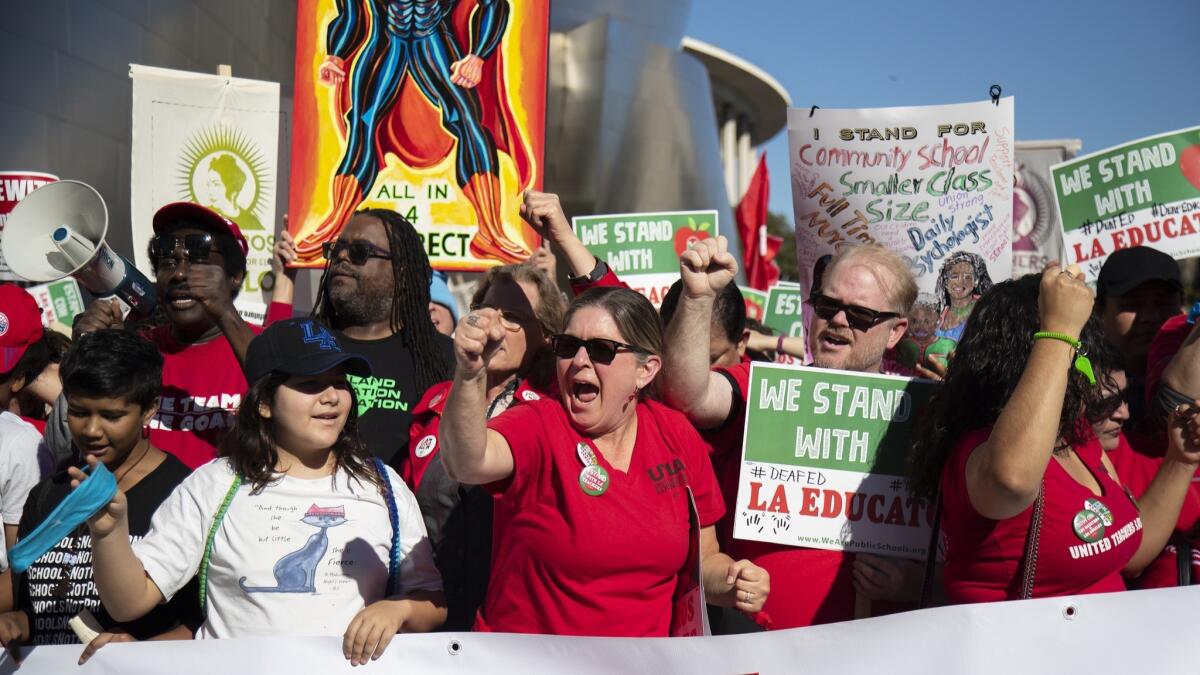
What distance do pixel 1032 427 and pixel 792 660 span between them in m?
0.79

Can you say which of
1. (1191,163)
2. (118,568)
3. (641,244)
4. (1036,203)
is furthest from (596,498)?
(1036,203)

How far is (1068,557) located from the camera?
269 cm

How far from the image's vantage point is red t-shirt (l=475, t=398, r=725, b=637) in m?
2.72

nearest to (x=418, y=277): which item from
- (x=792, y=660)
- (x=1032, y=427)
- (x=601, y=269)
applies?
(x=601, y=269)

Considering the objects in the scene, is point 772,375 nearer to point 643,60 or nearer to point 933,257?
point 933,257

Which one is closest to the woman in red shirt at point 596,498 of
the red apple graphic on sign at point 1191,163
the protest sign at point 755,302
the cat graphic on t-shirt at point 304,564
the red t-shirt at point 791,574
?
the red t-shirt at point 791,574

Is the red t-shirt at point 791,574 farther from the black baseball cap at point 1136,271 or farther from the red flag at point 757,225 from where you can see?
the red flag at point 757,225

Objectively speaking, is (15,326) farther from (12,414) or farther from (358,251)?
(358,251)

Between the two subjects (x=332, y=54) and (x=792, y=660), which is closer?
(x=792, y=660)

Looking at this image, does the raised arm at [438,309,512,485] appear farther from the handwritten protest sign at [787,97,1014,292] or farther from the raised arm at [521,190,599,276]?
the handwritten protest sign at [787,97,1014,292]

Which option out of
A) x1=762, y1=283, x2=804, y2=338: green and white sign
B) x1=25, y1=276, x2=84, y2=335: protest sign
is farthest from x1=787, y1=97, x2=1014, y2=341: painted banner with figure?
x1=25, y1=276, x2=84, y2=335: protest sign

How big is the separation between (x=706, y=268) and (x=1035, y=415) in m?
0.99

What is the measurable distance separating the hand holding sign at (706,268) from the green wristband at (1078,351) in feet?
2.75

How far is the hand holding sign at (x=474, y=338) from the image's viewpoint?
7.85 ft
